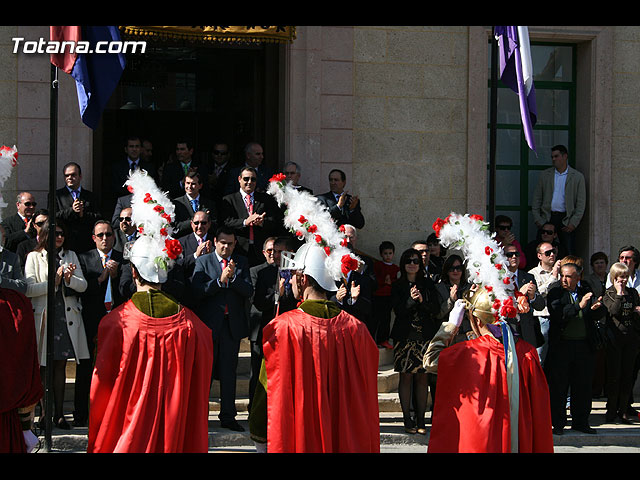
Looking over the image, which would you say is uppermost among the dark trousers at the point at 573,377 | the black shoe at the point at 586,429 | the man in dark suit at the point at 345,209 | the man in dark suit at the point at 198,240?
the man in dark suit at the point at 345,209

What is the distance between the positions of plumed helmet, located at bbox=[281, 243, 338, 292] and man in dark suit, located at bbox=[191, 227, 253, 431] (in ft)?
8.05

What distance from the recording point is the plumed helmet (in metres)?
6.64

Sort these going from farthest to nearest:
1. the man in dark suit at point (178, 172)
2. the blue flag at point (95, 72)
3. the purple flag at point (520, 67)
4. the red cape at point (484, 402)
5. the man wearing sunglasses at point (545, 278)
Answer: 1. the man in dark suit at point (178, 172)
2. the man wearing sunglasses at point (545, 278)
3. the purple flag at point (520, 67)
4. the blue flag at point (95, 72)
5. the red cape at point (484, 402)

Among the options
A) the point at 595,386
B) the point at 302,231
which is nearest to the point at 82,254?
the point at 302,231

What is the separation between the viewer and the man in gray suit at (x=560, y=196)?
1274cm

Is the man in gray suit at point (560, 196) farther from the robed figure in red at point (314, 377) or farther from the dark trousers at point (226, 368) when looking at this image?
the robed figure in red at point (314, 377)

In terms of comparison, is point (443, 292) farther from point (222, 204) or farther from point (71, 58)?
point (71, 58)

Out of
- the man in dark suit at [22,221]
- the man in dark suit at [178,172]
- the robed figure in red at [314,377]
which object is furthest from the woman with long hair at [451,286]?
the man in dark suit at [22,221]

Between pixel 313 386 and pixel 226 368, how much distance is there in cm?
271

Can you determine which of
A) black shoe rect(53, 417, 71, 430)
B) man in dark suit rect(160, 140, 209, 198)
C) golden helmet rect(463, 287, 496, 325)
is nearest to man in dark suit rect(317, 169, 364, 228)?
man in dark suit rect(160, 140, 209, 198)

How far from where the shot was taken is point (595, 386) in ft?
36.8

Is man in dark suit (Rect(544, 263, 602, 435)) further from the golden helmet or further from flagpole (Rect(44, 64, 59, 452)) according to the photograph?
flagpole (Rect(44, 64, 59, 452))

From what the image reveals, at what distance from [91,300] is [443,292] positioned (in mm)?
3448

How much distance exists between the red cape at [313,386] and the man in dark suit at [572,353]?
154 inches
